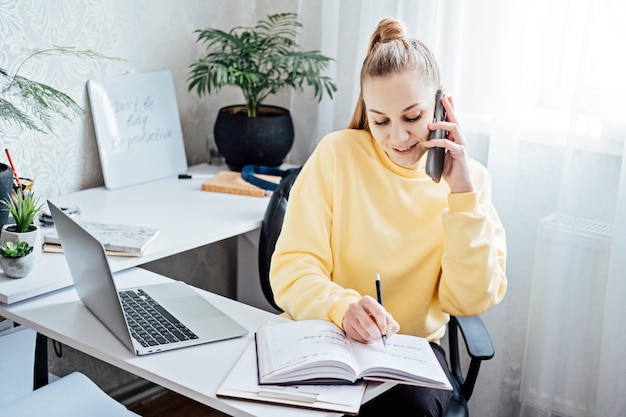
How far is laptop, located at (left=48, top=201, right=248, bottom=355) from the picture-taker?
1339 millimetres

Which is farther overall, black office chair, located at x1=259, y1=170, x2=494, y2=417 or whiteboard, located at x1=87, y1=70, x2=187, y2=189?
whiteboard, located at x1=87, y1=70, x2=187, y2=189

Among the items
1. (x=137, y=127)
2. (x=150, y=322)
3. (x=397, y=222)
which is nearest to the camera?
(x=150, y=322)

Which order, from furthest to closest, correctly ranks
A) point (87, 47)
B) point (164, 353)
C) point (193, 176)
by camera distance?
point (193, 176) < point (87, 47) < point (164, 353)

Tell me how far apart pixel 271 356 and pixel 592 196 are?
1.01m

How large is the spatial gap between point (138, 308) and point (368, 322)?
1.49ft

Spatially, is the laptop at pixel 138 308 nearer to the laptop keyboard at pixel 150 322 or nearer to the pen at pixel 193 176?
the laptop keyboard at pixel 150 322

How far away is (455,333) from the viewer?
1.80 m

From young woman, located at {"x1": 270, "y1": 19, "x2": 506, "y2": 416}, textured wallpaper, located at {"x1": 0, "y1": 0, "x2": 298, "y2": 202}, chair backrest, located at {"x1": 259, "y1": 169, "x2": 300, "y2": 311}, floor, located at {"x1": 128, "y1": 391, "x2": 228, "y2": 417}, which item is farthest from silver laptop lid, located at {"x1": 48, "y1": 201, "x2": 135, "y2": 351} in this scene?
floor, located at {"x1": 128, "y1": 391, "x2": 228, "y2": 417}

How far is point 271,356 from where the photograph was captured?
51.2 inches

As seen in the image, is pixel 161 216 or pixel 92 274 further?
pixel 161 216

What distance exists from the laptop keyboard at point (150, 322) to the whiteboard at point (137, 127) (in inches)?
28.1

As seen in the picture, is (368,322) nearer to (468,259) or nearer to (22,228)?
(468,259)

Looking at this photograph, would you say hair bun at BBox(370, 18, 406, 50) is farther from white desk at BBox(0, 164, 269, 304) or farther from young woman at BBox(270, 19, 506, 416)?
white desk at BBox(0, 164, 269, 304)

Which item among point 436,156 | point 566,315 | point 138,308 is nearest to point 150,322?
point 138,308
